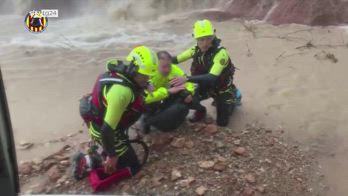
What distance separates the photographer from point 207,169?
161 inches

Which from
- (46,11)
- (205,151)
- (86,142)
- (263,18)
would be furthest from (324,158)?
(46,11)

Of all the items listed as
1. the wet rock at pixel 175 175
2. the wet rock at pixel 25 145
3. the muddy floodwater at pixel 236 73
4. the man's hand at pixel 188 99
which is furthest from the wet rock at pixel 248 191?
the wet rock at pixel 25 145

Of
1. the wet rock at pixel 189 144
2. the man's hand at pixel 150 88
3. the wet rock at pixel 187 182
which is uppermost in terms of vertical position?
the man's hand at pixel 150 88

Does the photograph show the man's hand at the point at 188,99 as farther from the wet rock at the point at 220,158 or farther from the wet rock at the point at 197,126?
the wet rock at the point at 220,158

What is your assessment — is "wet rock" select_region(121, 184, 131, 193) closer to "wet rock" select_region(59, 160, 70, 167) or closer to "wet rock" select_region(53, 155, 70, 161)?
"wet rock" select_region(59, 160, 70, 167)

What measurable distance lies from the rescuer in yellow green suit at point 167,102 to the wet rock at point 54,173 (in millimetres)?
848

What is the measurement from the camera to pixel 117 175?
4.00 meters

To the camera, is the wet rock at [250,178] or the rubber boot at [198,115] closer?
the wet rock at [250,178]

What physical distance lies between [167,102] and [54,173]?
44.9 inches

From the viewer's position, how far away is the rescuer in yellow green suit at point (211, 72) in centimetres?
470

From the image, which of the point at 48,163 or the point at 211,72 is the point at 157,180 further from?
the point at 211,72

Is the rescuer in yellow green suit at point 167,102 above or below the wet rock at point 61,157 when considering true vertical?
above

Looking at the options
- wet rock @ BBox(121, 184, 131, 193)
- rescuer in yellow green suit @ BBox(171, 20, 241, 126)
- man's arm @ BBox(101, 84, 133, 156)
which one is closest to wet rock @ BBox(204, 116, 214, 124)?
rescuer in yellow green suit @ BBox(171, 20, 241, 126)

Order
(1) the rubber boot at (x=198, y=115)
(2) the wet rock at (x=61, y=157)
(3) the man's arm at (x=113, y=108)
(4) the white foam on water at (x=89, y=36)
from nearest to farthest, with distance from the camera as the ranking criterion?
(3) the man's arm at (x=113, y=108), (2) the wet rock at (x=61, y=157), (1) the rubber boot at (x=198, y=115), (4) the white foam on water at (x=89, y=36)
